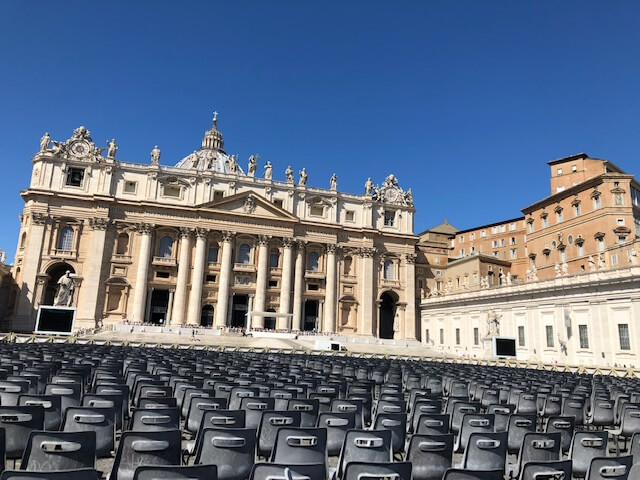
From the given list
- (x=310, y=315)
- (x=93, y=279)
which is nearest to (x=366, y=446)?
(x=93, y=279)

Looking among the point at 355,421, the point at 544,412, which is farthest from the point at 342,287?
→ the point at 355,421

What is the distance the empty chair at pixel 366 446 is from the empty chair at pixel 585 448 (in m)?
2.66

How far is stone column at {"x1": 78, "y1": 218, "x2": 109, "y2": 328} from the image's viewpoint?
5059cm

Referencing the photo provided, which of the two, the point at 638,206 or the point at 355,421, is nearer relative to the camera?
the point at 355,421

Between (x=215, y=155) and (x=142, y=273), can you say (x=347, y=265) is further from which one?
(x=215, y=155)

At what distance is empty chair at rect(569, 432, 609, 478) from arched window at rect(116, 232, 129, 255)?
55.6 meters

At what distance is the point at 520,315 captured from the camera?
41969 mm

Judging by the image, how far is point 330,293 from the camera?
59969 millimetres

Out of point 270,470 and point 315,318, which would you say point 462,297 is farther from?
point 270,470

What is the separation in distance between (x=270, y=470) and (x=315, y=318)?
5818 cm

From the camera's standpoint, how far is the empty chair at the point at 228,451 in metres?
4.84

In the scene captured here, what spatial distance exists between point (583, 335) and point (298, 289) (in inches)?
1317

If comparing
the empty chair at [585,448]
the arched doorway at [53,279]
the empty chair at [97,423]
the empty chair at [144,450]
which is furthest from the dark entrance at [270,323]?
the empty chair at [144,450]

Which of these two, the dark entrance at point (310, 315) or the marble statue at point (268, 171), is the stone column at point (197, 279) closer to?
the marble statue at point (268, 171)
